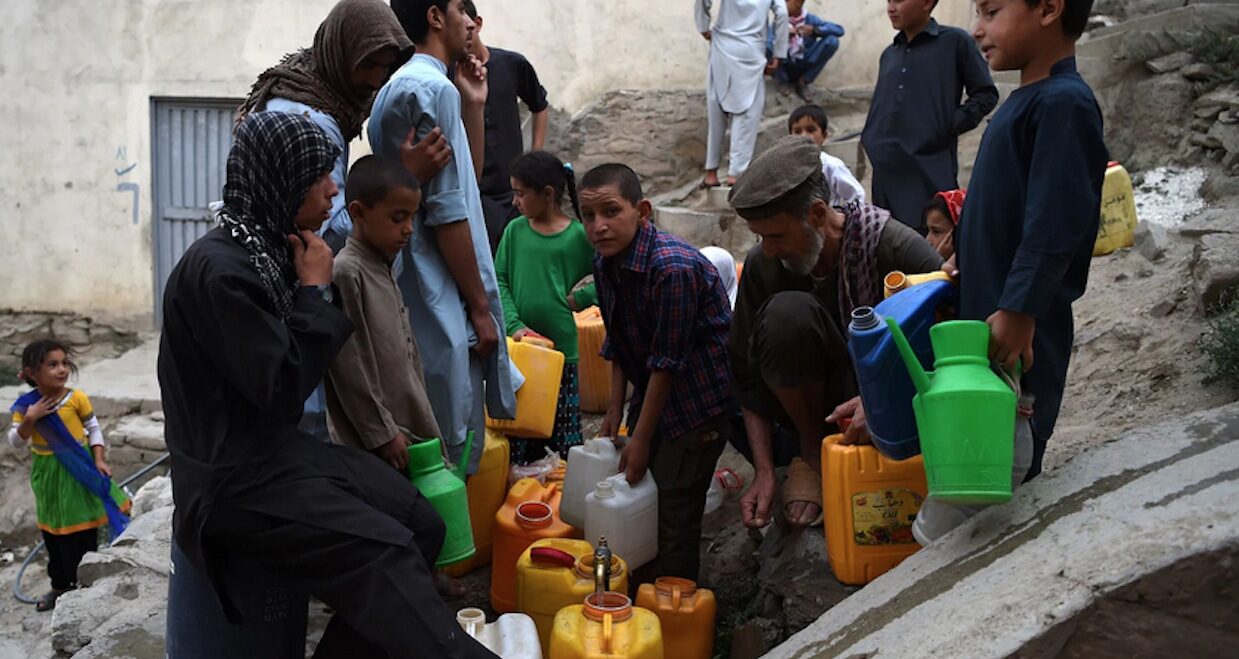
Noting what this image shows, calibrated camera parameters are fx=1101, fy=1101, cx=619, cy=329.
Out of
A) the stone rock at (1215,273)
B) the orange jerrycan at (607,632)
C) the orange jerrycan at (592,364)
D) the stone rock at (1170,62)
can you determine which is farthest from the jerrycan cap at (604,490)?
the stone rock at (1170,62)

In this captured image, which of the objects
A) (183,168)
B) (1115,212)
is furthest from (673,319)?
(183,168)

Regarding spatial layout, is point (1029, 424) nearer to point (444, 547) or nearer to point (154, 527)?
point (444, 547)

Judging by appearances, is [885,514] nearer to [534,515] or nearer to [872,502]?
[872,502]

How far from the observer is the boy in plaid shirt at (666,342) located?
3.37m

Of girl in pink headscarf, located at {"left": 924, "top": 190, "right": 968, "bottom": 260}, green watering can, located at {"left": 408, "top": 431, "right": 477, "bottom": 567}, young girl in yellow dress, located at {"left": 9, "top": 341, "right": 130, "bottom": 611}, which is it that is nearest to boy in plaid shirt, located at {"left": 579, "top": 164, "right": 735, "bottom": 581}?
green watering can, located at {"left": 408, "top": 431, "right": 477, "bottom": 567}

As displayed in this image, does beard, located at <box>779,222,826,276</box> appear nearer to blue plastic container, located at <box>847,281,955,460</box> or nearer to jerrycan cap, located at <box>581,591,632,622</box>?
blue plastic container, located at <box>847,281,955,460</box>

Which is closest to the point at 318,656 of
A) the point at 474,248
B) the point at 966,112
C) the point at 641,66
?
the point at 474,248

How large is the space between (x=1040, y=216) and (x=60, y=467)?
5.34m

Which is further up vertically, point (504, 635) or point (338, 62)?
point (338, 62)

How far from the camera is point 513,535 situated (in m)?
3.52

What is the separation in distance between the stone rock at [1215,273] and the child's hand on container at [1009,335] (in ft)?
7.15

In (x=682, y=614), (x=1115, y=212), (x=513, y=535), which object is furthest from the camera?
(x=1115, y=212)

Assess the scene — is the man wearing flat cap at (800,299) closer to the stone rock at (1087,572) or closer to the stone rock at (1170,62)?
the stone rock at (1087,572)

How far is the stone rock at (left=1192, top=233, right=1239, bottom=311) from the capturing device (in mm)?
4004
